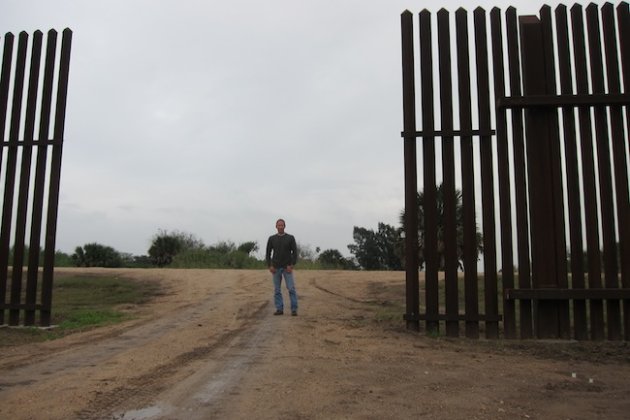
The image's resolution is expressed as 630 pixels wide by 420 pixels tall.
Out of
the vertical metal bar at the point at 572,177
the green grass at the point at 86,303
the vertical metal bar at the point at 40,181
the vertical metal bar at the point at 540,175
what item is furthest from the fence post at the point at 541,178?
the vertical metal bar at the point at 40,181

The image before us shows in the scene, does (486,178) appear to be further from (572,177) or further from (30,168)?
(30,168)

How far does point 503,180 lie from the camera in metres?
Result: 8.05

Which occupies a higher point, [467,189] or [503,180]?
[503,180]

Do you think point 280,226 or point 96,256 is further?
point 96,256

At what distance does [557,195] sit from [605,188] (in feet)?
2.10

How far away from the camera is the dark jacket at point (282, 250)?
10781mm

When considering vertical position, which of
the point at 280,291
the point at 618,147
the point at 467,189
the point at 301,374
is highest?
the point at 618,147

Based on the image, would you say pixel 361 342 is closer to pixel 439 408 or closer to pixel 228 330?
pixel 228 330

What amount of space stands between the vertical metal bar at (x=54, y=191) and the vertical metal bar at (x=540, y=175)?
7582 mm

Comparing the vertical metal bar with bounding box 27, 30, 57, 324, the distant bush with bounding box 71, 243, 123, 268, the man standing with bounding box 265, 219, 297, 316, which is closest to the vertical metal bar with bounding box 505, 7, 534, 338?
the man standing with bounding box 265, 219, 297, 316

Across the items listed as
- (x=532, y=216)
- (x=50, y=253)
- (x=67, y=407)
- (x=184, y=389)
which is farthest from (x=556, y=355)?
(x=50, y=253)

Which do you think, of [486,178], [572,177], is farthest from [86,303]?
[572,177]

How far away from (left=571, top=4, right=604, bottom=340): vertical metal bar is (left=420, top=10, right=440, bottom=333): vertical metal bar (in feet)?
6.58

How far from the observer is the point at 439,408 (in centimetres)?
449
